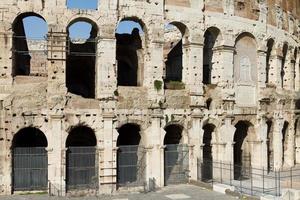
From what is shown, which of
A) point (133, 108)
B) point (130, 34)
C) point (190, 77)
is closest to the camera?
point (133, 108)

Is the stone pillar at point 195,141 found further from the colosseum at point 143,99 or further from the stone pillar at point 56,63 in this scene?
the stone pillar at point 56,63

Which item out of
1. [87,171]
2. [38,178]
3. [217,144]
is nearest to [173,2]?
[217,144]

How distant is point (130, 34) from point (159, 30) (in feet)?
10.3

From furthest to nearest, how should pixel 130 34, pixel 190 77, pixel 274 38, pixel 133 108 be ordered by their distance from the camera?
pixel 274 38
pixel 130 34
pixel 190 77
pixel 133 108

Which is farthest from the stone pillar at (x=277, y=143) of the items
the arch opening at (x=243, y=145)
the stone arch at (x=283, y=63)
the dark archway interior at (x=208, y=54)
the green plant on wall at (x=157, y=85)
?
the green plant on wall at (x=157, y=85)

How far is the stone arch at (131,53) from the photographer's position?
22.6 metres

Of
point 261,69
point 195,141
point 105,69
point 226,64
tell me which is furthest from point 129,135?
point 261,69

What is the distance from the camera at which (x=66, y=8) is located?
20453mm

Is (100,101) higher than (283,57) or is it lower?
lower

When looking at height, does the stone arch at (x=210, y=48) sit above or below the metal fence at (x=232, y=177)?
above

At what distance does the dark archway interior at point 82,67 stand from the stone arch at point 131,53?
160 centimetres

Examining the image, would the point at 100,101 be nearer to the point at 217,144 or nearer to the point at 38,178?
the point at 38,178

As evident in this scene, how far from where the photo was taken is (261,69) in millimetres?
26156

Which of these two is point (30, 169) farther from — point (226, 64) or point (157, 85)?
point (226, 64)
